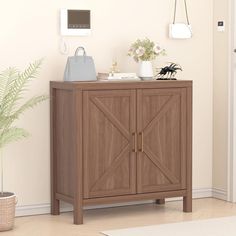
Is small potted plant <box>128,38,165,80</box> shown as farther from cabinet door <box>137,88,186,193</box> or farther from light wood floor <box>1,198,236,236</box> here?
light wood floor <box>1,198,236,236</box>

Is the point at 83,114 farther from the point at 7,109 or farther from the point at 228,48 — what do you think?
the point at 228,48

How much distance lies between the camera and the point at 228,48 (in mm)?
6492

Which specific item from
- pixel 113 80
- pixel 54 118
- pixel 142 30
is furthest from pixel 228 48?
pixel 54 118

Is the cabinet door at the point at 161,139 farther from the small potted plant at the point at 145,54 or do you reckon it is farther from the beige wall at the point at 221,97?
the beige wall at the point at 221,97

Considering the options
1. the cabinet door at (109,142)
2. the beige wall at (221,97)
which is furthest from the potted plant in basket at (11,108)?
the beige wall at (221,97)

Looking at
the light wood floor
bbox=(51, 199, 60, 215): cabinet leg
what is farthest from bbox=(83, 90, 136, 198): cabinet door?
bbox=(51, 199, 60, 215): cabinet leg

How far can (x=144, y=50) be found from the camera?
612 cm

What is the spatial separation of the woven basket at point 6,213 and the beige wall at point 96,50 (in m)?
0.37

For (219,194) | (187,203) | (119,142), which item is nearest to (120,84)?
(119,142)

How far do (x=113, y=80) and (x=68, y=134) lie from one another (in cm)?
55

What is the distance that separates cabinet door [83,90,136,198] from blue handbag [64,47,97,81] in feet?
0.69

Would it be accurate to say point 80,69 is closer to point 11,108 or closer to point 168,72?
point 11,108

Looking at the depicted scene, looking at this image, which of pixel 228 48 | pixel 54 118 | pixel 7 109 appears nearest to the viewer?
pixel 7 109

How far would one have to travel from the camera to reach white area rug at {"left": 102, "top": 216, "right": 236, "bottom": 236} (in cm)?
533
